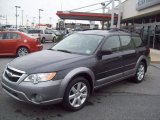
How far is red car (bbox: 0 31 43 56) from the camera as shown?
12.9 m

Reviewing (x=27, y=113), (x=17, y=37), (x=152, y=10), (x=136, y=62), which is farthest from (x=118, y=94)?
(x=152, y=10)

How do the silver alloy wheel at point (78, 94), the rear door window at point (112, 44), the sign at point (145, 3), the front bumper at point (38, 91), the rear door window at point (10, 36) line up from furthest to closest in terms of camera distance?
the sign at point (145, 3) < the rear door window at point (10, 36) < the rear door window at point (112, 44) < the silver alloy wheel at point (78, 94) < the front bumper at point (38, 91)

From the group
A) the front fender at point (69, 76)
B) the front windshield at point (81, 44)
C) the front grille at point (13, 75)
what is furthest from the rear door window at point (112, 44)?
the front grille at point (13, 75)

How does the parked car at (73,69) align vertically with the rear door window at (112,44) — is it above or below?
below

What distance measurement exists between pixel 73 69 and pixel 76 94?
1.85ft

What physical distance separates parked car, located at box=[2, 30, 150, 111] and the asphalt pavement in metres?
0.29

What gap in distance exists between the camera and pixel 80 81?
4.99m

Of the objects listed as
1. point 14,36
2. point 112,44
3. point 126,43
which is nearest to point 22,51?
point 14,36

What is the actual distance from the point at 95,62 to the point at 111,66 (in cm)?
68

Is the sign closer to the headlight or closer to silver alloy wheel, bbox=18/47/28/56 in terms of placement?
silver alloy wheel, bbox=18/47/28/56

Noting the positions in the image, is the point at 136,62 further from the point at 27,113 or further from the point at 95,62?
the point at 27,113

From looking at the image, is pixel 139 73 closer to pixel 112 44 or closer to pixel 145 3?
pixel 112 44

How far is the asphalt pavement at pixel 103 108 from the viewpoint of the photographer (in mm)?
4637

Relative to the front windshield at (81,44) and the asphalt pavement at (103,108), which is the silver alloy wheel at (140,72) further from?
the front windshield at (81,44)
